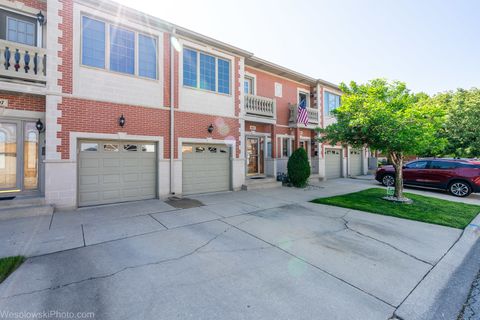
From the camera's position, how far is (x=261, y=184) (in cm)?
1180

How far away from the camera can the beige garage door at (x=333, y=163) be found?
16688 mm

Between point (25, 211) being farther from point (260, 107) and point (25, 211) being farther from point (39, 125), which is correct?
point (260, 107)

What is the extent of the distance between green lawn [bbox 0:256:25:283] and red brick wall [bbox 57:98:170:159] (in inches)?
163

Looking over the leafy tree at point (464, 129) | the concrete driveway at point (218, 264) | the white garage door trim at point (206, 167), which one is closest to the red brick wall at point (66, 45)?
the concrete driveway at point (218, 264)

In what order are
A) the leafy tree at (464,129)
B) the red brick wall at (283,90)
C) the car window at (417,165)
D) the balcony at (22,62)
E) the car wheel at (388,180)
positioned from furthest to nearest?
the leafy tree at (464,129)
the red brick wall at (283,90)
the car wheel at (388,180)
the car window at (417,165)
the balcony at (22,62)

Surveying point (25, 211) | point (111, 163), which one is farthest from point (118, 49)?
point (25, 211)

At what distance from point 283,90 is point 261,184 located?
22.8ft

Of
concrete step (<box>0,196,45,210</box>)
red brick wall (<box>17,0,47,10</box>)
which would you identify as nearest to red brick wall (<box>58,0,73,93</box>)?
red brick wall (<box>17,0,47,10</box>)

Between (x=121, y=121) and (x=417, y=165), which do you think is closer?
(x=121, y=121)

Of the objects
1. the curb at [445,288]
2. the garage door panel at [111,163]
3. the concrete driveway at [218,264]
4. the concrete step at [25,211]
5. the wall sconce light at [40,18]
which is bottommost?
the curb at [445,288]

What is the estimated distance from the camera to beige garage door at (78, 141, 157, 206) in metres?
7.55

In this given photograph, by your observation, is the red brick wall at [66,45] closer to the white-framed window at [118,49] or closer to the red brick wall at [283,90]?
the white-framed window at [118,49]

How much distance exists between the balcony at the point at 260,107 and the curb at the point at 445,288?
9.48m

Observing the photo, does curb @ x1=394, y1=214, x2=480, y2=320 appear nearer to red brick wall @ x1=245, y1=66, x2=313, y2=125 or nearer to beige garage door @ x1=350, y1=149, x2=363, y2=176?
red brick wall @ x1=245, y1=66, x2=313, y2=125
